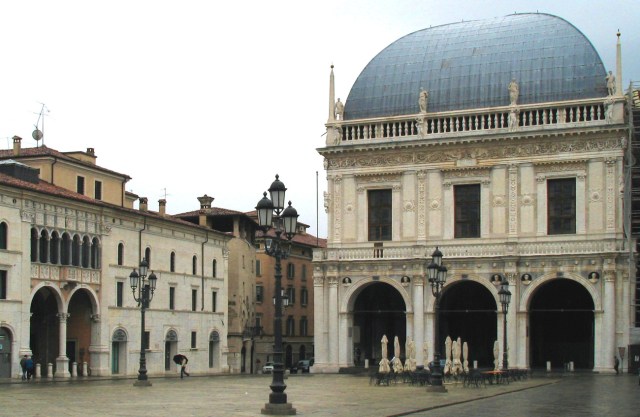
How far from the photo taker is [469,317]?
71500mm

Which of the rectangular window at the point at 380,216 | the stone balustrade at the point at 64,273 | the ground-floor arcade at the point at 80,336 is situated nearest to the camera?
the ground-floor arcade at the point at 80,336

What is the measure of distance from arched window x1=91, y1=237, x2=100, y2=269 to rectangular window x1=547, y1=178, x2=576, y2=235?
1070 inches

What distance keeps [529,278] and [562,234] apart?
10.7ft

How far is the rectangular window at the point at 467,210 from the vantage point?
68.1 m

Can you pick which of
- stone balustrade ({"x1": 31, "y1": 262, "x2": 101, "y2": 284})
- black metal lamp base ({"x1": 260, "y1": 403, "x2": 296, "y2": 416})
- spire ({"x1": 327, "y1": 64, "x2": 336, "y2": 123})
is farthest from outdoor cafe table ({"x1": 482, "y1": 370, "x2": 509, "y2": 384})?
spire ({"x1": 327, "y1": 64, "x2": 336, "y2": 123})

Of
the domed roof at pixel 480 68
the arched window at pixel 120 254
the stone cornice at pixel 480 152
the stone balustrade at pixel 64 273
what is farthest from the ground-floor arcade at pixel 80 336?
the domed roof at pixel 480 68

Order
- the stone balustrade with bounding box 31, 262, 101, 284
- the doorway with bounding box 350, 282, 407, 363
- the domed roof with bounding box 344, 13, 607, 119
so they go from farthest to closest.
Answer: the doorway with bounding box 350, 282, 407, 363, the domed roof with bounding box 344, 13, 607, 119, the stone balustrade with bounding box 31, 262, 101, 284

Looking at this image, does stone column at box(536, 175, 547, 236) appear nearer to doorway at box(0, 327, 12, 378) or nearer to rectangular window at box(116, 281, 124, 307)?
rectangular window at box(116, 281, 124, 307)

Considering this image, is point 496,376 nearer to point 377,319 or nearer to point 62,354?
point 377,319

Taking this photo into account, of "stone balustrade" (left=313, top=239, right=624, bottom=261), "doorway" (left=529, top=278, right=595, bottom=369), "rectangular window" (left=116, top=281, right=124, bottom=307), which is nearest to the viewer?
"stone balustrade" (left=313, top=239, right=624, bottom=261)

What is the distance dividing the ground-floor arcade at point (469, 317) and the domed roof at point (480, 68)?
11104mm

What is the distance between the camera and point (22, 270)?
59.7 m

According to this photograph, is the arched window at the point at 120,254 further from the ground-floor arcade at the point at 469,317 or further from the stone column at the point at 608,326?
the stone column at the point at 608,326

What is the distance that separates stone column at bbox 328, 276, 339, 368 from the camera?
2756 inches
